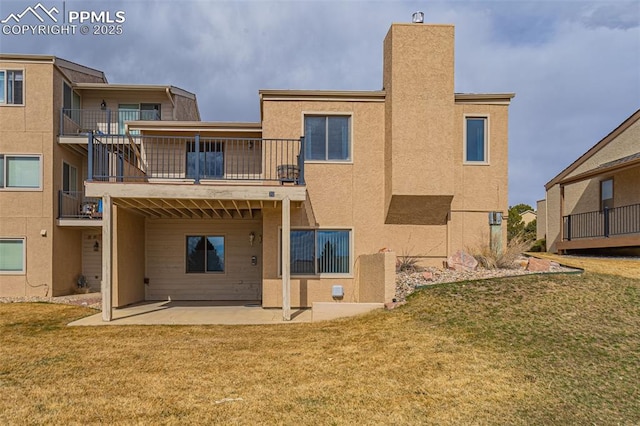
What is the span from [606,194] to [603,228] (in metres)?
1.48

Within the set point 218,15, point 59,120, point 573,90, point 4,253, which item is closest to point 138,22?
point 218,15

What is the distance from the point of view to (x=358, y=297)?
39.3 feet

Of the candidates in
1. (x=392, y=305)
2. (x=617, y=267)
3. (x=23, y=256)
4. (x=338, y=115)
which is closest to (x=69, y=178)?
(x=23, y=256)

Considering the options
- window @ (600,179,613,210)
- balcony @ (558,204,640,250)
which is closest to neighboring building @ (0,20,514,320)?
balcony @ (558,204,640,250)

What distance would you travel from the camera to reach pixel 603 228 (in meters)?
16.6

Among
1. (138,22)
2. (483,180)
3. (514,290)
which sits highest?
(138,22)

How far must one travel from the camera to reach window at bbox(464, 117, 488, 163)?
12523 millimetres

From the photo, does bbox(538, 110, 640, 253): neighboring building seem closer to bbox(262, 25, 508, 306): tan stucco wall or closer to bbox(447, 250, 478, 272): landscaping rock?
bbox(262, 25, 508, 306): tan stucco wall

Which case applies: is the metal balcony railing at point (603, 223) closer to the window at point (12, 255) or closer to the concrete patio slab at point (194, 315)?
the concrete patio slab at point (194, 315)

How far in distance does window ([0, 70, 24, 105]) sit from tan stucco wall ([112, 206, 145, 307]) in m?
6.25

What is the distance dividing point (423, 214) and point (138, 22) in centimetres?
1361

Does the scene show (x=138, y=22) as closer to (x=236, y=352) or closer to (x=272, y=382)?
(x=236, y=352)

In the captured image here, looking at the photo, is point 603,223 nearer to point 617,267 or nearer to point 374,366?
point 617,267

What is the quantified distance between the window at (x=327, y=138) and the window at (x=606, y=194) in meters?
11.2
